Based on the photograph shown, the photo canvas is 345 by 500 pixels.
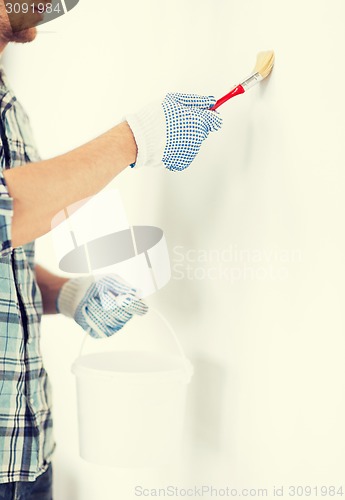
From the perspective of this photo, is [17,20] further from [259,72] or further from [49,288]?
[49,288]

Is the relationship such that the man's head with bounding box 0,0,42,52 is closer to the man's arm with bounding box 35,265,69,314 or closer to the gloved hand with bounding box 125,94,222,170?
the gloved hand with bounding box 125,94,222,170

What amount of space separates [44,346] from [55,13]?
889mm

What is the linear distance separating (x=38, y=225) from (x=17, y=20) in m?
0.40

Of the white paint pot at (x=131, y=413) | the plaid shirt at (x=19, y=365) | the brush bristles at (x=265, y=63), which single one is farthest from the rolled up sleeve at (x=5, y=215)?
the brush bristles at (x=265, y=63)

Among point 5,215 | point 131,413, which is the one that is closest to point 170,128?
point 5,215

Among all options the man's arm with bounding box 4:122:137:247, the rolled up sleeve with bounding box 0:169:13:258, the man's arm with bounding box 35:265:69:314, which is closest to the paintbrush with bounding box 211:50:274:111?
the man's arm with bounding box 4:122:137:247

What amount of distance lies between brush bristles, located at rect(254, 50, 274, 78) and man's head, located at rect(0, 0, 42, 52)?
16.0 inches

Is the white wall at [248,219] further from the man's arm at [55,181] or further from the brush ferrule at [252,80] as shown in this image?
the man's arm at [55,181]

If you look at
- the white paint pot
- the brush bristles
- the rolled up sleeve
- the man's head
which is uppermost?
the man's head

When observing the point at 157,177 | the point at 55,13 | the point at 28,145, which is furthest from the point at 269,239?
the point at 55,13

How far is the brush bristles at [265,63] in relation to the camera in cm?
94

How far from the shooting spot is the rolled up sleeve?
802 millimetres

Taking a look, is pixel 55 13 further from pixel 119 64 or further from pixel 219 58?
pixel 219 58

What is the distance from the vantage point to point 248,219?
1.01 metres
